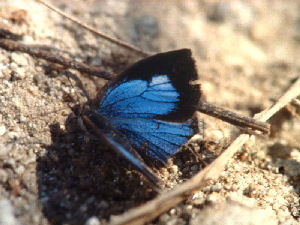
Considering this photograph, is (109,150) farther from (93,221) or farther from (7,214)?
(7,214)

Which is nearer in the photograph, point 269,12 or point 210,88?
point 210,88

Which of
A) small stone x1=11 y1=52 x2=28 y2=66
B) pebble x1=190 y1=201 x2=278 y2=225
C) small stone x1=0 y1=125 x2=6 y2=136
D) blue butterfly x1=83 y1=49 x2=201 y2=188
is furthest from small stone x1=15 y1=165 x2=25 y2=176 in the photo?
pebble x1=190 y1=201 x2=278 y2=225

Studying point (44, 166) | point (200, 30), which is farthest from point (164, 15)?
point (44, 166)

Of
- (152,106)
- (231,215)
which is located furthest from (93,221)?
(152,106)

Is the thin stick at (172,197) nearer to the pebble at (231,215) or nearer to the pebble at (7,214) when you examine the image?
the pebble at (231,215)

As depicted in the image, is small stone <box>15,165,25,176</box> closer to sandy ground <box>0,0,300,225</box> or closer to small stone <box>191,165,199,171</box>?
sandy ground <box>0,0,300,225</box>

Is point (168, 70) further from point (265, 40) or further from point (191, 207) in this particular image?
point (265, 40)
